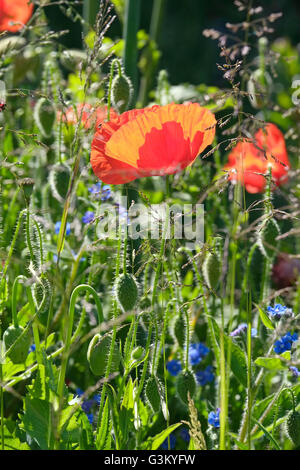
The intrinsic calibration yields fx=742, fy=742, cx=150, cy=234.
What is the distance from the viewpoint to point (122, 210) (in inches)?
44.0

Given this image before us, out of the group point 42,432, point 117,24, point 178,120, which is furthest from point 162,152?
point 117,24

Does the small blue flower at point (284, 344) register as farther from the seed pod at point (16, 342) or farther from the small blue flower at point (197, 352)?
the seed pod at point (16, 342)

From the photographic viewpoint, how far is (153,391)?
93 cm

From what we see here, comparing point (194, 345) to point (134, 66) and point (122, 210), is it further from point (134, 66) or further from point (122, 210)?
point (134, 66)

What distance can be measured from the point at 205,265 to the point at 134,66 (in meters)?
0.37

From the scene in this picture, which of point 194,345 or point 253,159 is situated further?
point 253,159

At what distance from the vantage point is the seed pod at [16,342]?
0.92m

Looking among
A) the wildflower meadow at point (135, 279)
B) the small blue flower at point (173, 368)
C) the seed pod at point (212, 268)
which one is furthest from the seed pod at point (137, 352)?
the small blue flower at point (173, 368)

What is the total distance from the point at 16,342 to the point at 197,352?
0.41 meters

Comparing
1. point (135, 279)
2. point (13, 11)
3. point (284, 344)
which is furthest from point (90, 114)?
point (13, 11)

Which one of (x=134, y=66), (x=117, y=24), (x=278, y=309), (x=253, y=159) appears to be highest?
(x=117, y=24)

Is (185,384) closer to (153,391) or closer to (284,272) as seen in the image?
(153,391)

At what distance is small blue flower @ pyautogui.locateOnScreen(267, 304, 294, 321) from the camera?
3.24 feet

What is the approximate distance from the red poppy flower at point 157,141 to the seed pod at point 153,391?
254mm
